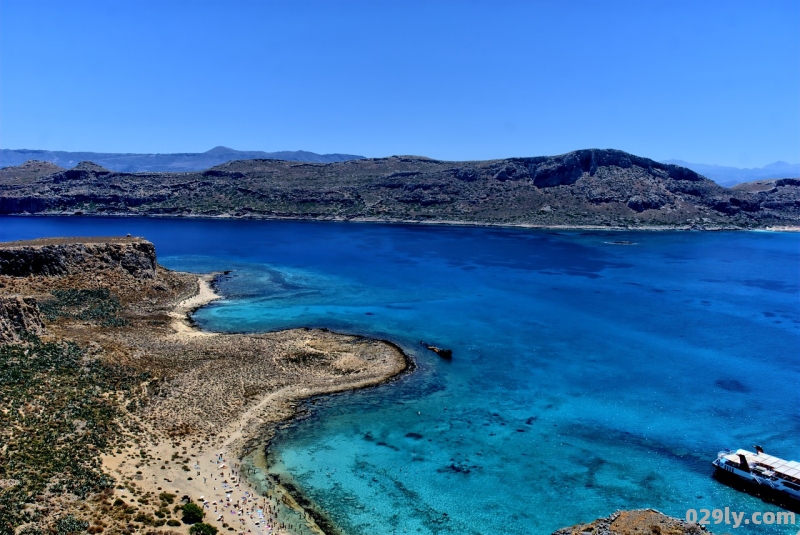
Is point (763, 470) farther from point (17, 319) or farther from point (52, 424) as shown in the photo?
point (17, 319)

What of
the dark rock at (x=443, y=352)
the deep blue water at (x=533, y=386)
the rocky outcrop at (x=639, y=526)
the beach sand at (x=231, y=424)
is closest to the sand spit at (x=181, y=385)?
the beach sand at (x=231, y=424)

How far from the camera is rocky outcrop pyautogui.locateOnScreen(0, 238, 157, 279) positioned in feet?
191

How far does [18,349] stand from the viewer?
36.7m

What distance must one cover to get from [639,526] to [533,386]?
25.5 meters

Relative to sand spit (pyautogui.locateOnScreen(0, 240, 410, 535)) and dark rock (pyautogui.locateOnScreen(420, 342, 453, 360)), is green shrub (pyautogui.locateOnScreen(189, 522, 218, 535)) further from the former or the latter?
dark rock (pyautogui.locateOnScreen(420, 342, 453, 360))

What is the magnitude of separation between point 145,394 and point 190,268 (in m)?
62.2

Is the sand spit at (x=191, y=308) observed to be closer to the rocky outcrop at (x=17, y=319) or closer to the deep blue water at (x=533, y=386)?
the deep blue water at (x=533, y=386)

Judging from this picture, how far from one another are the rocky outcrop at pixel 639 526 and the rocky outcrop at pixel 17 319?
40996 mm

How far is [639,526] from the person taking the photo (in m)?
18.4

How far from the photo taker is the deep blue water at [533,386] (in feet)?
93.4

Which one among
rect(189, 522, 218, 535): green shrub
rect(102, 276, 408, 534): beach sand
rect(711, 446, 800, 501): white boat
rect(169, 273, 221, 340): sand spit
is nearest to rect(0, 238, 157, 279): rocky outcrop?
rect(169, 273, 221, 340): sand spit

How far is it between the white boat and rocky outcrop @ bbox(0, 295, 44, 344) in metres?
50.5

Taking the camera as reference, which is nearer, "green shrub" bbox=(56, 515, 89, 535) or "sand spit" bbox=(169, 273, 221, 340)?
"green shrub" bbox=(56, 515, 89, 535)

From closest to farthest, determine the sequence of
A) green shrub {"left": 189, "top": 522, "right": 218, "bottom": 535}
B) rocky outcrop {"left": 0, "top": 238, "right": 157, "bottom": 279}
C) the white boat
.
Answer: green shrub {"left": 189, "top": 522, "right": 218, "bottom": 535}, the white boat, rocky outcrop {"left": 0, "top": 238, "right": 157, "bottom": 279}
